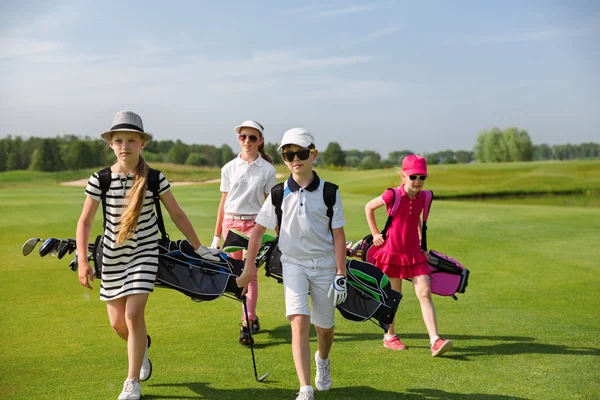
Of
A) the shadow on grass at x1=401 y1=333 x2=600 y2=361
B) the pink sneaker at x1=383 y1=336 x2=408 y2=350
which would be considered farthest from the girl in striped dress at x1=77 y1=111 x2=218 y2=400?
the shadow on grass at x1=401 y1=333 x2=600 y2=361

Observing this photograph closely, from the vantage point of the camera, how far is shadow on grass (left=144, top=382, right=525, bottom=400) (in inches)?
207

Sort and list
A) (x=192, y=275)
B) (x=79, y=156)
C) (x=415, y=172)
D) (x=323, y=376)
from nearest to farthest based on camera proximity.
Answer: (x=192, y=275) → (x=323, y=376) → (x=415, y=172) → (x=79, y=156)

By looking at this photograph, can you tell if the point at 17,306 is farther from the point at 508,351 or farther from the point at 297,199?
the point at 508,351

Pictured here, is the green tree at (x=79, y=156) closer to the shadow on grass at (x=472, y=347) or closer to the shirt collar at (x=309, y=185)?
the shadow on grass at (x=472, y=347)

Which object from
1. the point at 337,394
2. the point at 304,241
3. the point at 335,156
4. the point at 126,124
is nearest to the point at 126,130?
the point at 126,124

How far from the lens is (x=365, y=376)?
583 cm

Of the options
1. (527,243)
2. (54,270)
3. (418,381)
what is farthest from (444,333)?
(527,243)

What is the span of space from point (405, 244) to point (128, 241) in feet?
9.82

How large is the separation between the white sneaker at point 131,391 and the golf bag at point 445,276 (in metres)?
3.39

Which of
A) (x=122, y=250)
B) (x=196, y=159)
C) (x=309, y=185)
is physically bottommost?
(x=196, y=159)

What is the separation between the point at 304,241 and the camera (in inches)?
204

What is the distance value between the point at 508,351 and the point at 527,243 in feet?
32.8

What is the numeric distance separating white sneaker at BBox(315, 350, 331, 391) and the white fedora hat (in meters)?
2.32

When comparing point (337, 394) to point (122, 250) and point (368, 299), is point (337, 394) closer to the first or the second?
point (368, 299)
